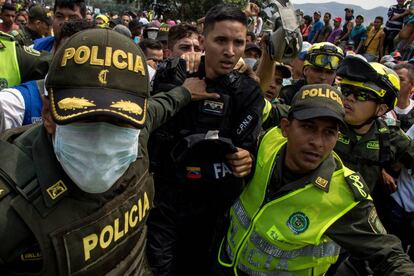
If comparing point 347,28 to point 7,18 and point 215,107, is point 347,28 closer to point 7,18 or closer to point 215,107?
point 7,18

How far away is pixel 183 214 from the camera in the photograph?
2.43m

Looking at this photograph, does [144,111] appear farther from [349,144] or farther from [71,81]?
[349,144]

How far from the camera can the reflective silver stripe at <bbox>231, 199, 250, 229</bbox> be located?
7.14 ft

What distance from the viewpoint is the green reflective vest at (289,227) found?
193cm

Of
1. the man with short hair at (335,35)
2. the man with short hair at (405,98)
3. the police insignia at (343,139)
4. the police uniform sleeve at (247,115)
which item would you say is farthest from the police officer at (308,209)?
the man with short hair at (335,35)

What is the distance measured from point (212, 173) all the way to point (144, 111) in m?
0.90

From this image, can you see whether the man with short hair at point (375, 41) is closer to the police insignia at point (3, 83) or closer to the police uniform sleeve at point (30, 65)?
the police uniform sleeve at point (30, 65)

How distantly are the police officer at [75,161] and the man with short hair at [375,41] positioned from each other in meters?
10.8

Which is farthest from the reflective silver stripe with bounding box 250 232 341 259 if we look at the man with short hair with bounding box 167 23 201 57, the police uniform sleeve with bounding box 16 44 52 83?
the man with short hair with bounding box 167 23 201 57

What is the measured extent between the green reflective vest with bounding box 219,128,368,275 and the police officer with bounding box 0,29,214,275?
880mm

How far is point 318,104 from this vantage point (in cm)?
201

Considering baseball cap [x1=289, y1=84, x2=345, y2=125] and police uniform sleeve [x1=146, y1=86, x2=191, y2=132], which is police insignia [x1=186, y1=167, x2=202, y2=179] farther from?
baseball cap [x1=289, y1=84, x2=345, y2=125]

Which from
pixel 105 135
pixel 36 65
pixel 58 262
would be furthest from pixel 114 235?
pixel 36 65

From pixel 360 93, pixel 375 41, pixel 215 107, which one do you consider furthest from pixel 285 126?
pixel 375 41
